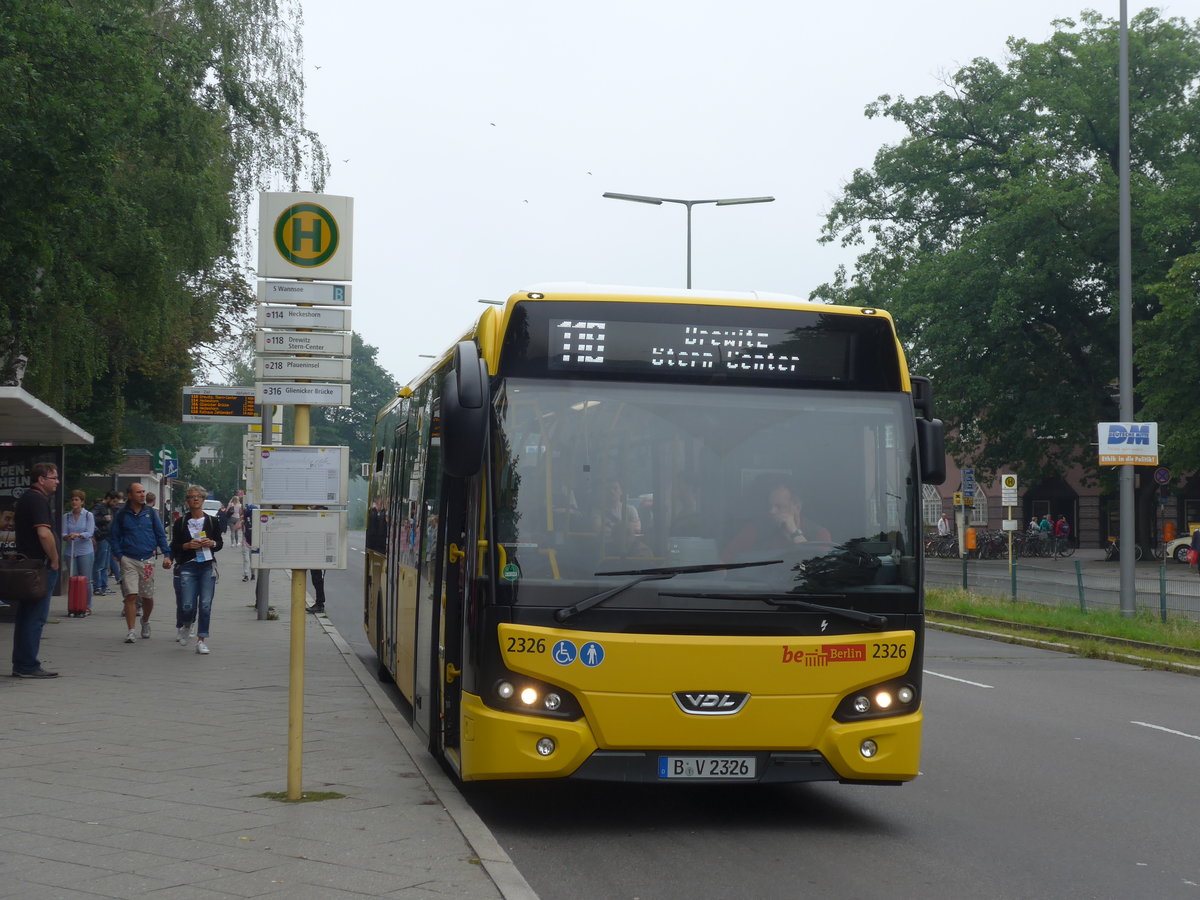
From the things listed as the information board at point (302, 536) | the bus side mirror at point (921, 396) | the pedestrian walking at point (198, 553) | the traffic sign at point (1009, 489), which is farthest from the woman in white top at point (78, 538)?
the traffic sign at point (1009, 489)

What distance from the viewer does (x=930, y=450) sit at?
27.3 ft

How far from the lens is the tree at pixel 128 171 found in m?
16.0

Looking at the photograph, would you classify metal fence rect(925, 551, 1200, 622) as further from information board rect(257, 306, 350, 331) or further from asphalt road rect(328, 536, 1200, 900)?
information board rect(257, 306, 350, 331)

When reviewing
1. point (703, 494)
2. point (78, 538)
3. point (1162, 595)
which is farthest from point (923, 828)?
point (78, 538)

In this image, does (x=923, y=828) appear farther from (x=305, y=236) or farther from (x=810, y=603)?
(x=305, y=236)

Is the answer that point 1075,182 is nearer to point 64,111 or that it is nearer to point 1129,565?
point 1129,565

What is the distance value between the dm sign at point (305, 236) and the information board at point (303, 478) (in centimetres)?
99

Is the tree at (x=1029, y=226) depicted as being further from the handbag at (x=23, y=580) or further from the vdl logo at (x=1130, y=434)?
the handbag at (x=23, y=580)

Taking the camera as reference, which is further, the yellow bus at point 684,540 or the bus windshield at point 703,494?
the bus windshield at point 703,494

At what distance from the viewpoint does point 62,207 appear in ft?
53.3

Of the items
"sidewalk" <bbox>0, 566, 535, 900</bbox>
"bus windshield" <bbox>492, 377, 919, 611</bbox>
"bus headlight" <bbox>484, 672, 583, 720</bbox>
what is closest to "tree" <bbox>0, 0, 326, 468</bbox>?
"sidewalk" <bbox>0, 566, 535, 900</bbox>

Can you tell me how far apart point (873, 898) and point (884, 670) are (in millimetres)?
1693

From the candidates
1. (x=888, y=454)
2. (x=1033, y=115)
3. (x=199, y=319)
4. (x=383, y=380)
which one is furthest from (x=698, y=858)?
(x=383, y=380)

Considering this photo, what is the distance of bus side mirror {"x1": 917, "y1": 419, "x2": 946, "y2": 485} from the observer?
8.31 m
